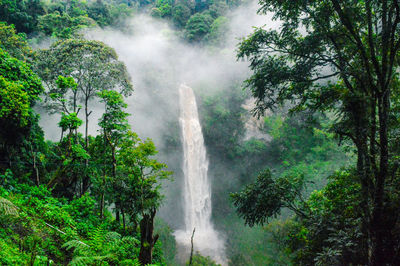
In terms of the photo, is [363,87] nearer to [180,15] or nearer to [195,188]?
[195,188]

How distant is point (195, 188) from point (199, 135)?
4.34 m

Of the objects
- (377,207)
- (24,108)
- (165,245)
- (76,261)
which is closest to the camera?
(76,261)

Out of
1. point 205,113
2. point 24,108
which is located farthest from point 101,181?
point 205,113

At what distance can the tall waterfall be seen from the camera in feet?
51.0

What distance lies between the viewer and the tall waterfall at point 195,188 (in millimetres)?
15539

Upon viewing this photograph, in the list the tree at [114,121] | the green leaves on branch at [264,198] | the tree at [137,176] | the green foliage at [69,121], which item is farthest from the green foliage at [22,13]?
the green leaves on branch at [264,198]

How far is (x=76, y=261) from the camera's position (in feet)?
8.11

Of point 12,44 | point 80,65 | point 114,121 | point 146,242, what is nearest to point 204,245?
point 114,121

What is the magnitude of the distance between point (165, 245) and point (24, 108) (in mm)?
10670

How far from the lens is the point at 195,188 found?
1741 centimetres

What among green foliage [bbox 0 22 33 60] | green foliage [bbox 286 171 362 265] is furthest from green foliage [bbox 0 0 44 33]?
green foliage [bbox 286 171 362 265]

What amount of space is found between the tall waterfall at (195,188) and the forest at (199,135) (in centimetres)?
11

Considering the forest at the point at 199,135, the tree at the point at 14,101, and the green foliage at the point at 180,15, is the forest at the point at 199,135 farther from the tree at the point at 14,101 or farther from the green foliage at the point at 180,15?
the green foliage at the point at 180,15

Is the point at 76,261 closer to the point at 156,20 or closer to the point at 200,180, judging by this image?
the point at 200,180
